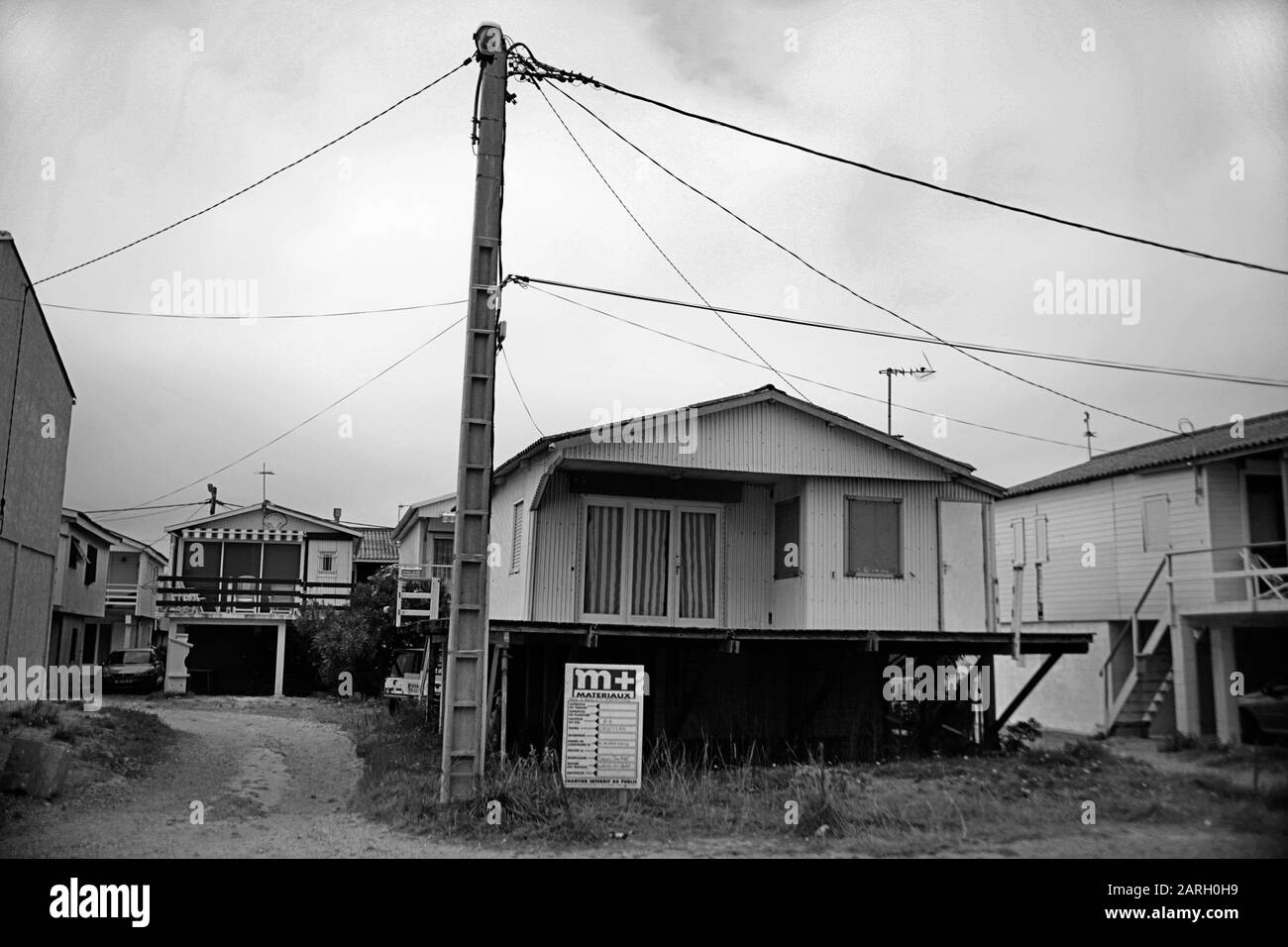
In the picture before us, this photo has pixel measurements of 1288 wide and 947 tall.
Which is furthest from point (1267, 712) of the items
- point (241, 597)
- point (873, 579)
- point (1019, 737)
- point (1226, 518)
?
point (241, 597)

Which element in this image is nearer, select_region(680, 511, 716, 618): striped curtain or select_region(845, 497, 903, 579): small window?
select_region(845, 497, 903, 579): small window

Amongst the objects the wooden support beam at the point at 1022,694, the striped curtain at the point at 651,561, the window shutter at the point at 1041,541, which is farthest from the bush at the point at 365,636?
the wooden support beam at the point at 1022,694

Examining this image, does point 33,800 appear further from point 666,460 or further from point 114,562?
point 114,562

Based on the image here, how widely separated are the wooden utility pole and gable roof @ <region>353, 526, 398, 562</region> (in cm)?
2818

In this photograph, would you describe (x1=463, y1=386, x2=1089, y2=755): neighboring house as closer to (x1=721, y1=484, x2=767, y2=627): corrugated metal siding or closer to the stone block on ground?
(x1=721, y1=484, x2=767, y2=627): corrugated metal siding

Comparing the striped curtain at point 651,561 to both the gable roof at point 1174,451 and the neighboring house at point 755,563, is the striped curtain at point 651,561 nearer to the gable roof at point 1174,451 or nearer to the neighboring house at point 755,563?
the neighboring house at point 755,563

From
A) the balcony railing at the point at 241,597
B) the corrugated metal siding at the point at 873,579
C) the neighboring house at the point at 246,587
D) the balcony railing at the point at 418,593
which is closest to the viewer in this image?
the corrugated metal siding at the point at 873,579

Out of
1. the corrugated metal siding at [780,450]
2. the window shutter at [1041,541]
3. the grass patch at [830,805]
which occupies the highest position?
the corrugated metal siding at [780,450]

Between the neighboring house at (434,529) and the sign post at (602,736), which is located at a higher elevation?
the neighboring house at (434,529)

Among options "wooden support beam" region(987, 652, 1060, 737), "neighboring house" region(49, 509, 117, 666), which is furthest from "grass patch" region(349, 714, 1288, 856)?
"neighboring house" region(49, 509, 117, 666)

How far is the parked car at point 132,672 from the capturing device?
105ft

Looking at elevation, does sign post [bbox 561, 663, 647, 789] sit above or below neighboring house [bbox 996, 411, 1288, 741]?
below

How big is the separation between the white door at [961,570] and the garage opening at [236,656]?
980 inches

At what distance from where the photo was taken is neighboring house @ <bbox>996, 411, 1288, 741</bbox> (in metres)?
19.7
